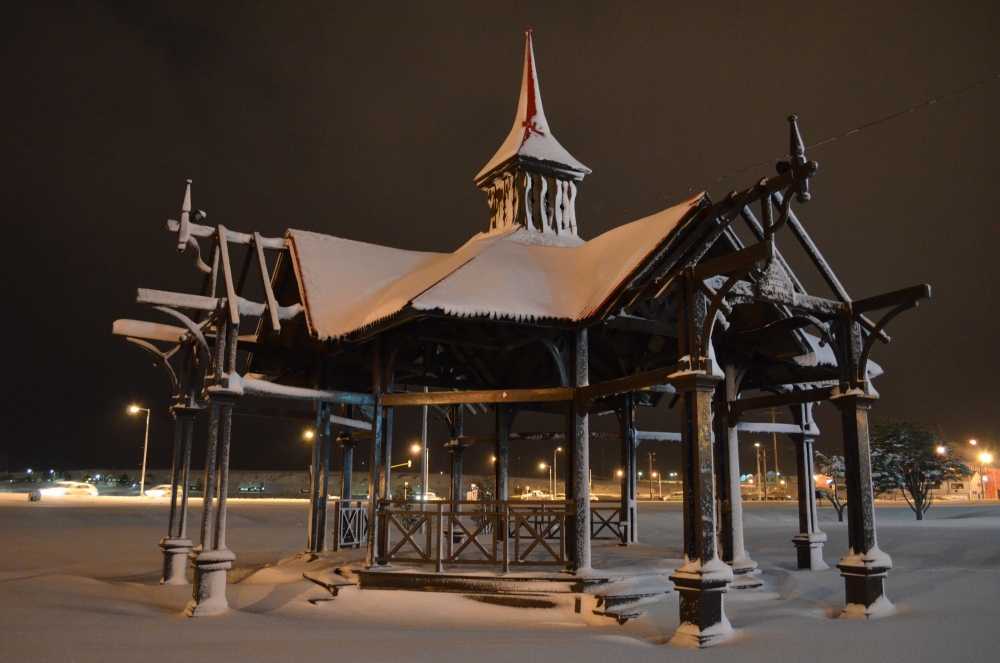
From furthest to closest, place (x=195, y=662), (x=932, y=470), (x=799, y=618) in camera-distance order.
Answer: (x=932, y=470), (x=799, y=618), (x=195, y=662)

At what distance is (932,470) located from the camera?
39.0 m

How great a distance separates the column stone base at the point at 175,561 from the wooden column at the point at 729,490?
31.2 feet

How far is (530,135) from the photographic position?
67.8 feet

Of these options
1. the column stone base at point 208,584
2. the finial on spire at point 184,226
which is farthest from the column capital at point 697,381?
the finial on spire at point 184,226

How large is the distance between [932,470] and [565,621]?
34822 millimetres

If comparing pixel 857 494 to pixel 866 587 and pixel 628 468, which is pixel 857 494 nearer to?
pixel 866 587

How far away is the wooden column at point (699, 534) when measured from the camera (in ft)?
29.4

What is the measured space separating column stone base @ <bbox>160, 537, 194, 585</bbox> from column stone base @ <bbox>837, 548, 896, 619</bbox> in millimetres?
10973

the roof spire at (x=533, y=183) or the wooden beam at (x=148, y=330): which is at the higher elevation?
the roof spire at (x=533, y=183)

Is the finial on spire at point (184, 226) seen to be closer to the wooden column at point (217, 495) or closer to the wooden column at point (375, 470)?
the wooden column at point (217, 495)

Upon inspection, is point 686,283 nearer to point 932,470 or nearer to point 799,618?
point 799,618

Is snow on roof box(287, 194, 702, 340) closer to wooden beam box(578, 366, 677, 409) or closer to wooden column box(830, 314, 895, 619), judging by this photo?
wooden beam box(578, 366, 677, 409)

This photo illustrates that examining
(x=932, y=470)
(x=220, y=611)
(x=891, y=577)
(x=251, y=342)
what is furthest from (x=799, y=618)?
(x=932, y=470)

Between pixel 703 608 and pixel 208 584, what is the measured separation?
6817 millimetres
